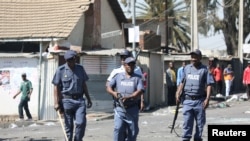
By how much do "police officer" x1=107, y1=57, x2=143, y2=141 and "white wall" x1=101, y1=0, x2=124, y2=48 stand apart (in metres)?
18.1

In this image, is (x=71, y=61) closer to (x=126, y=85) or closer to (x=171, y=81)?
(x=126, y=85)

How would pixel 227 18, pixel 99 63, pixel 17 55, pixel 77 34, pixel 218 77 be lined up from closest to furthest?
pixel 17 55, pixel 99 63, pixel 77 34, pixel 218 77, pixel 227 18

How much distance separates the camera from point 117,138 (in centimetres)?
1057

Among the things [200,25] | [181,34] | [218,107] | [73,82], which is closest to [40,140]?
[73,82]

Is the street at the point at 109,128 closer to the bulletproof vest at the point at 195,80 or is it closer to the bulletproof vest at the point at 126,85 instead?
the bulletproof vest at the point at 195,80

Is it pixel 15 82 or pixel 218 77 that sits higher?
pixel 15 82

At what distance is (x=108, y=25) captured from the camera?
29969 mm

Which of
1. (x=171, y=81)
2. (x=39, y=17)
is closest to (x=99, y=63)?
(x=39, y=17)

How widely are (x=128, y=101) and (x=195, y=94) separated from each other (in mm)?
1702

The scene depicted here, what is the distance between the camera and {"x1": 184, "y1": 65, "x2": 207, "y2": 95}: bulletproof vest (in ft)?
38.4

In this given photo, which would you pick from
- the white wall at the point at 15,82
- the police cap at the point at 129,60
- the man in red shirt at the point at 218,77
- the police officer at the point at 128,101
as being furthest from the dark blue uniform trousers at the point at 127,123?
the man in red shirt at the point at 218,77

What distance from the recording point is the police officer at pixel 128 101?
10.5 m

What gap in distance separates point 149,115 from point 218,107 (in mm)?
4223

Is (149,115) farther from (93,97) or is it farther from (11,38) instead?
(11,38)
